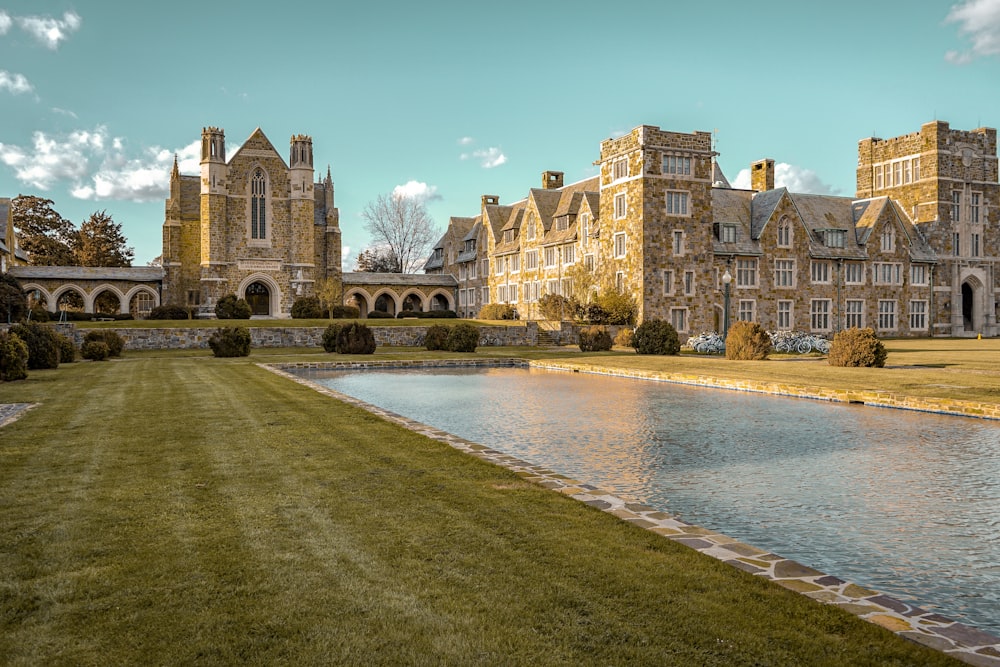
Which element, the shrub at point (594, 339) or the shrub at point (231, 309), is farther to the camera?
the shrub at point (231, 309)

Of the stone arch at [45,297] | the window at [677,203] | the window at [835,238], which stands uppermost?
the window at [677,203]

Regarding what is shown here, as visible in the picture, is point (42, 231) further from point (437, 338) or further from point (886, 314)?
point (886, 314)

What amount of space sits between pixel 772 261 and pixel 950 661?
47759 millimetres

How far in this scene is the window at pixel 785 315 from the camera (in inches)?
1924

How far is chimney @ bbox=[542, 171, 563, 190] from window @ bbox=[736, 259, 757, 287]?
19.9 m

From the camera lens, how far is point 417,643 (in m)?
3.99

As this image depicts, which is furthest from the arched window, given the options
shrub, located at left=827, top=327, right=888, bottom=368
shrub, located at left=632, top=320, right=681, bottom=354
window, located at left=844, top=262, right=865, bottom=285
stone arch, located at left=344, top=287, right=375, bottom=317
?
shrub, located at left=827, top=327, right=888, bottom=368

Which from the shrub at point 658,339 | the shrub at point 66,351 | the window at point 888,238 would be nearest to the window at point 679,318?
the shrub at point 658,339

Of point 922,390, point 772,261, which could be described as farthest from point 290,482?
point 772,261

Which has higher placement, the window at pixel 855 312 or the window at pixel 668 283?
the window at pixel 668 283

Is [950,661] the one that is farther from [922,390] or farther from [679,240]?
[679,240]

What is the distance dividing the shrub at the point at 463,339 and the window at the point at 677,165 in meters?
17.7

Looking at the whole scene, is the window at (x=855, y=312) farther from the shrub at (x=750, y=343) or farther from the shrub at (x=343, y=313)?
the shrub at (x=343, y=313)

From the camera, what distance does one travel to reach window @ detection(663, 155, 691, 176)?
44037mm
